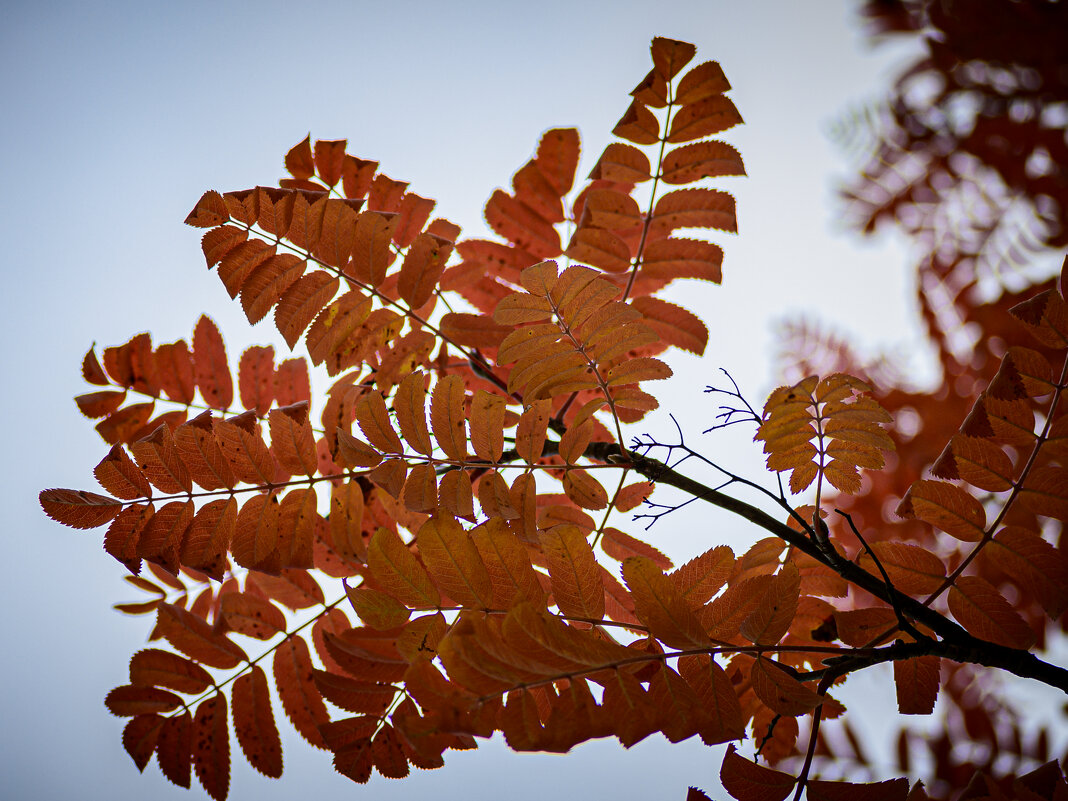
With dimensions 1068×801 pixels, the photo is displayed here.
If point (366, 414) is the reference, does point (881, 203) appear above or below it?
above

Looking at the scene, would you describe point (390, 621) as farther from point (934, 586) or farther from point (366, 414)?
point (934, 586)

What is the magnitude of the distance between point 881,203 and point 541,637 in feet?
4.39

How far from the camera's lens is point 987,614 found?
0.56m

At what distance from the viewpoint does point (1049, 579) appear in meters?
0.55

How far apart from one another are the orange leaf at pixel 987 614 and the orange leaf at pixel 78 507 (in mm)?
766

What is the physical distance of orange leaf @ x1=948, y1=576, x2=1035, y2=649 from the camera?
1.79 feet

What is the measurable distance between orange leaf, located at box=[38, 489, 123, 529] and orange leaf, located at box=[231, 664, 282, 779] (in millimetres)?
201

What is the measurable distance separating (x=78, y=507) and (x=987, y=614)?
32.3 inches

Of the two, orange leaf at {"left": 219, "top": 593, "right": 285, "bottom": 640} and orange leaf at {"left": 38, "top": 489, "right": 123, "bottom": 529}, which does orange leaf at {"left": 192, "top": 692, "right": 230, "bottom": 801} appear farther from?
orange leaf at {"left": 38, "top": 489, "right": 123, "bottom": 529}

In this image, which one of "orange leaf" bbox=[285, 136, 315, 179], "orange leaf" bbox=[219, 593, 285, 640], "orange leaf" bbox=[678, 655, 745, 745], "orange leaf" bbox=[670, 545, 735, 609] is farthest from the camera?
"orange leaf" bbox=[285, 136, 315, 179]

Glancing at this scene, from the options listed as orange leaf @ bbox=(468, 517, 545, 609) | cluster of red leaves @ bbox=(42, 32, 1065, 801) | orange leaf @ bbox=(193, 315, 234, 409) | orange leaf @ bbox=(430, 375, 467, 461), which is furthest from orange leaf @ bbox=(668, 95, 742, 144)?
orange leaf @ bbox=(193, 315, 234, 409)

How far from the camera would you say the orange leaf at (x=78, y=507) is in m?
0.58

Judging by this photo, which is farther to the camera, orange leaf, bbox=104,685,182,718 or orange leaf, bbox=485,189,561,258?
orange leaf, bbox=485,189,561,258

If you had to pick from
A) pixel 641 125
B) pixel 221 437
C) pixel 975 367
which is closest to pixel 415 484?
pixel 221 437
